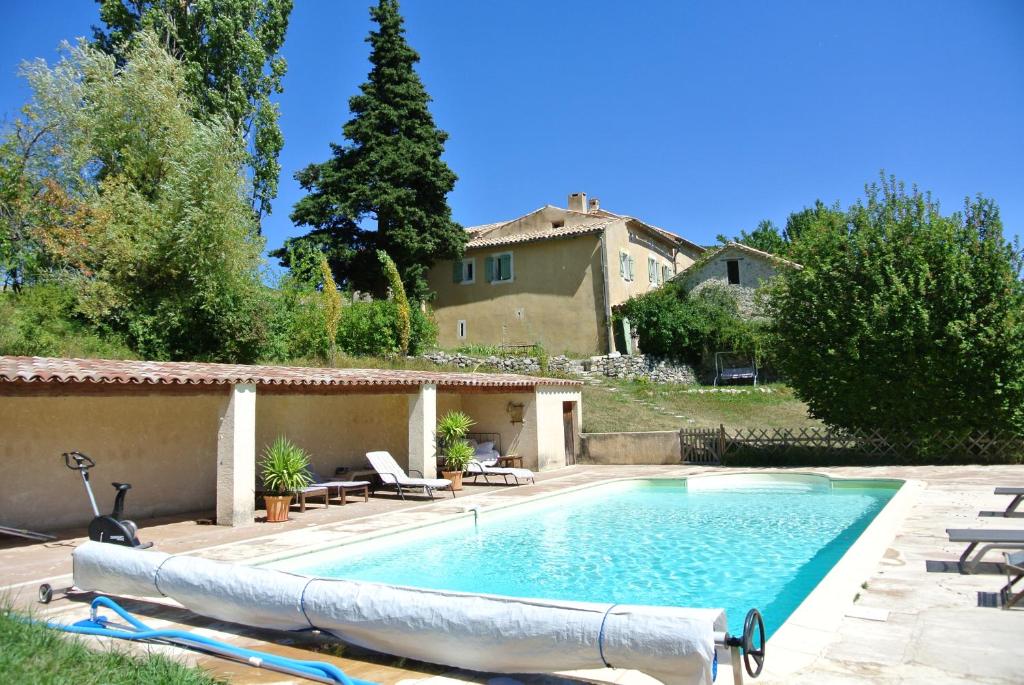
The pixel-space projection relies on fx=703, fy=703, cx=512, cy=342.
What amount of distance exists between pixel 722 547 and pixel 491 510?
13.6 feet

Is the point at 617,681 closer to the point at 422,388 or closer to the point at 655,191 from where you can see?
the point at 422,388

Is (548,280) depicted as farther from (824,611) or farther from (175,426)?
(824,611)

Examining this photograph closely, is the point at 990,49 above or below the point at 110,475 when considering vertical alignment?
above

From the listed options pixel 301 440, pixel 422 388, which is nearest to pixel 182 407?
pixel 301 440

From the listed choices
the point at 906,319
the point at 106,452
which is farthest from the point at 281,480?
the point at 906,319

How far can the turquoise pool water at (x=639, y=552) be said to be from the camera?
26.1 feet

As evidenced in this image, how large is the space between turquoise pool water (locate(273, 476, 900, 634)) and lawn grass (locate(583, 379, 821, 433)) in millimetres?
8639

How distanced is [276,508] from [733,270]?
26679 millimetres

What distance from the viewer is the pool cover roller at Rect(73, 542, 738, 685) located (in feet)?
12.8

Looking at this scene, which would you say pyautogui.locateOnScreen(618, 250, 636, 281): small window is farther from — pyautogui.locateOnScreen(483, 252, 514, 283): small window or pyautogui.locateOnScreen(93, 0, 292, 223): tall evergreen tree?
pyautogui.locateOnScreen(93, 0, 292, 223): tall evergreen tree

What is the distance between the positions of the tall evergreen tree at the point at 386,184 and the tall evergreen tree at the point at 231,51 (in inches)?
106

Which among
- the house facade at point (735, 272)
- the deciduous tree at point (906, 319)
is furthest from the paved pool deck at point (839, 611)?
the house facade at point (735, 272)

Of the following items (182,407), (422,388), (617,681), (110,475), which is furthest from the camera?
(422,388)

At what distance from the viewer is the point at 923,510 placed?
Answer: 10.9 m
